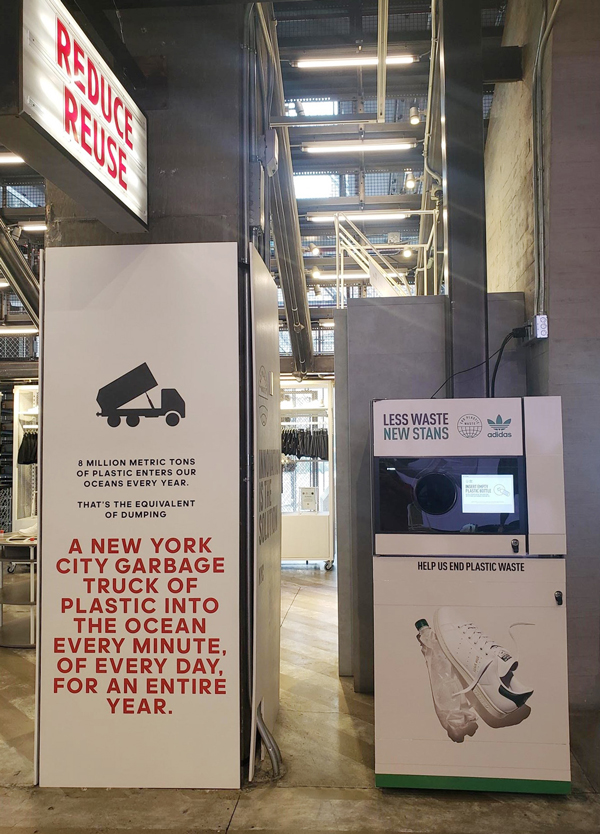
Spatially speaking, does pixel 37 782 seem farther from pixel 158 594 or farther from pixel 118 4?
pixel 118 4

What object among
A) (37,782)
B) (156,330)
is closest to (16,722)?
(37,782)

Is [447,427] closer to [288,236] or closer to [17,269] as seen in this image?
[288,236]

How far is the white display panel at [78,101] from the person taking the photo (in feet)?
6.73

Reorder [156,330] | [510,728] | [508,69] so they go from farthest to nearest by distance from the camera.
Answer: [508,69] < [156,330] < [510,728]

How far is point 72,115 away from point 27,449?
7.94 meters

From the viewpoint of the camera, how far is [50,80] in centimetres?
214

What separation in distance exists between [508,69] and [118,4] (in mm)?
2937

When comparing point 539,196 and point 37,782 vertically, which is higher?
point 539,196

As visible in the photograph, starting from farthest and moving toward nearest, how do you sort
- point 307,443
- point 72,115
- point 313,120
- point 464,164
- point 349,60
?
1. point 307,443
2. point 349,60
3. point 313,120
4. point 464,164
5. point 72,115

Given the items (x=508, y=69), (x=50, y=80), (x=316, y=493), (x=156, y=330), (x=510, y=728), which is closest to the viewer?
(x=50, y=80)

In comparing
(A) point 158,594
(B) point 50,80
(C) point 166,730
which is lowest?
(C) point 166,730

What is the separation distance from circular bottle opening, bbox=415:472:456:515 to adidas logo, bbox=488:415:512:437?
313mm

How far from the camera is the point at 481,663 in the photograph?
302cm

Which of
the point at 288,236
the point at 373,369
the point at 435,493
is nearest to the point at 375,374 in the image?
the point at 373,369
